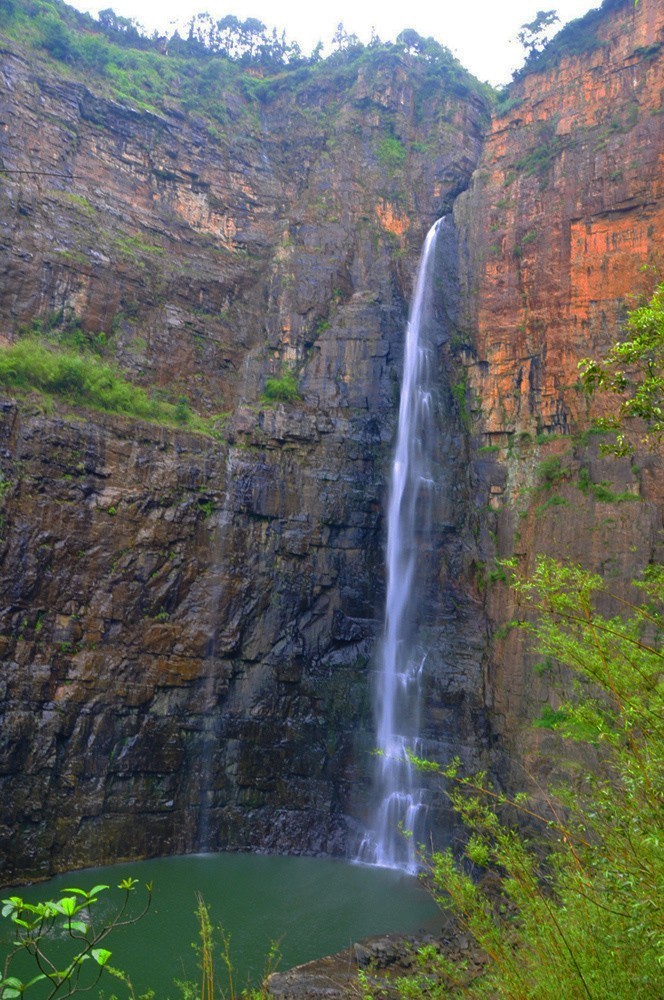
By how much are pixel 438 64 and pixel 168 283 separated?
50.9 feet

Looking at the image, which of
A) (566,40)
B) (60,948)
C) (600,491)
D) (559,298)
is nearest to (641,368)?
(60,948)

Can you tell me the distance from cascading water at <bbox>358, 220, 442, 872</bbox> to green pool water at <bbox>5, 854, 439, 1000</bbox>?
3.95 ft

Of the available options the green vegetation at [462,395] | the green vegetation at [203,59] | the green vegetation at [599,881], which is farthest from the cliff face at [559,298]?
the green vegetation at [599,881]

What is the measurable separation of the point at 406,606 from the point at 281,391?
750 cm

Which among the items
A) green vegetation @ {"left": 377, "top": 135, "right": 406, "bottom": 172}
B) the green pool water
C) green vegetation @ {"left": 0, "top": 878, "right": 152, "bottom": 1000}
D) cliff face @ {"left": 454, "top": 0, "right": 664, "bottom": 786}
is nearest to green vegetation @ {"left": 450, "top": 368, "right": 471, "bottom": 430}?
cliff face @ {"left": 454, "top": 0, "right": 664, "bottom": 786}

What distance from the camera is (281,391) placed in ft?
69.8

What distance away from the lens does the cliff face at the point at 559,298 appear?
54.3 ft

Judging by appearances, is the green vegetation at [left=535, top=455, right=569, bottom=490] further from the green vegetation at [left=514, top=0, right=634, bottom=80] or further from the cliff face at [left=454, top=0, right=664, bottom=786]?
the green vegetation at [left=514, top=0, right=634, bottom=80]

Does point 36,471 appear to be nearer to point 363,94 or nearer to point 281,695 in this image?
point 281,695

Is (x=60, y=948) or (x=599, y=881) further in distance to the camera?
(x=60, y=948)

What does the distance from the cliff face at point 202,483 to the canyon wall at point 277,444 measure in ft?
0.24

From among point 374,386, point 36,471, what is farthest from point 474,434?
point 36,471

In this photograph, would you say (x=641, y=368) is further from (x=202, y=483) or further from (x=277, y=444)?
(x=277, y=444)

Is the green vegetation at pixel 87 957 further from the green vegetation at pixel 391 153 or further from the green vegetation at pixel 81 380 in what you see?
the green vegetation at pixel 391 153
